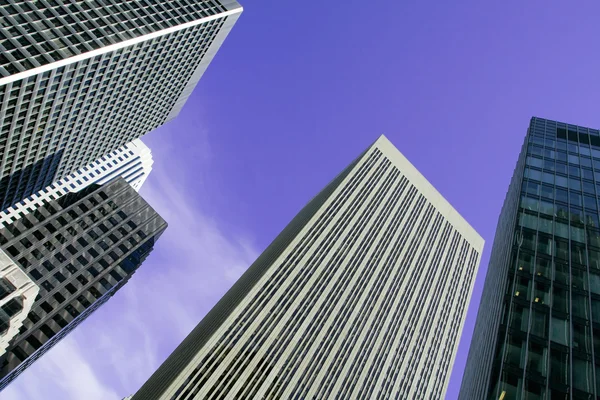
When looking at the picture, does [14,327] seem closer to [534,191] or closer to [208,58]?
[534,191]

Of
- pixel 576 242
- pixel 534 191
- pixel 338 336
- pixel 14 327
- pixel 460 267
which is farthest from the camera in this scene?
pixel 460 267

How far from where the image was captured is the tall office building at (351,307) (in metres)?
85.9

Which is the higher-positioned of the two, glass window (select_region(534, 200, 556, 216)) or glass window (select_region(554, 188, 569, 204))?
glass window (select_region(554, 188, 569, 204))

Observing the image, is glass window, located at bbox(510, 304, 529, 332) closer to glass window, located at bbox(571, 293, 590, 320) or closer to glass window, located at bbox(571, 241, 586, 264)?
glass window, located at bbox(571, 293, 590, 320)

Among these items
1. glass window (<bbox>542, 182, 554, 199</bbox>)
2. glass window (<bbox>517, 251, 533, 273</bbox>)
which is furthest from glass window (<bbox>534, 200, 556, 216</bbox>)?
glass window (<bbox>517, 251, 533, 273</bbox>)

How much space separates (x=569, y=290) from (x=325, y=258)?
71.8 m

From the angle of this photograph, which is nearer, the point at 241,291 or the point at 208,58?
the point at 241,291

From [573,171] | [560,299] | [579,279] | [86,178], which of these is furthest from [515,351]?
[86,178]

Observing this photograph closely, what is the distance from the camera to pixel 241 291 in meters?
101

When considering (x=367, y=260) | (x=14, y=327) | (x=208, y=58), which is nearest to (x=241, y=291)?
(x=367, y=260)

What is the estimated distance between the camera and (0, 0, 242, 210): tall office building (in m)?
78.8

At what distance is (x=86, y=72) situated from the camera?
87312 mm

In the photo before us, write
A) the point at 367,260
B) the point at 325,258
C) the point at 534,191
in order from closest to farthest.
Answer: the point at 534,191
the point at 325,258
the point at 367,260

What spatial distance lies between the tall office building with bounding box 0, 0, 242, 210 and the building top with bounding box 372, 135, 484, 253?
5659cm
